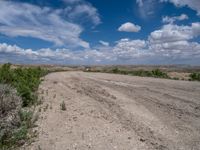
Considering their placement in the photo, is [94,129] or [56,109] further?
[56,109]

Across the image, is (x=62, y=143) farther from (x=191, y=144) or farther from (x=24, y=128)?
(x=191, y=144)

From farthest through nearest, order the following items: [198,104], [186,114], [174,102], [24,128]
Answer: [174,102], [198,104], [186,114], [24,128]

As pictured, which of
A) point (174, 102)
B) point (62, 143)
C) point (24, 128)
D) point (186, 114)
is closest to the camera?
point (62, 143)

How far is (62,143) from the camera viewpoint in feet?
21.4

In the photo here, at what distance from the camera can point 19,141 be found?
6664mm

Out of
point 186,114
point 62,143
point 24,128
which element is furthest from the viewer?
point 186,114

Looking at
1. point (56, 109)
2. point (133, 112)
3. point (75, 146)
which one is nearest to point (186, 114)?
point (133, 112)

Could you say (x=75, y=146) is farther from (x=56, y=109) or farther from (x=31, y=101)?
(x=31, y=101)

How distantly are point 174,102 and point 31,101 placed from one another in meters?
6.65

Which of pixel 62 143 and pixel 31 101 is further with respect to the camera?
pixel 31 101

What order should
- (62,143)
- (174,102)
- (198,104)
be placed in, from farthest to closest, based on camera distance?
(174,102)
(198,104)
(62,143)

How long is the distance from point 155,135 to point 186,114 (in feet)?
9.12

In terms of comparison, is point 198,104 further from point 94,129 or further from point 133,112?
point 94,129

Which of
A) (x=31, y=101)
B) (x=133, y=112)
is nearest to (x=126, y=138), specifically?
(x=133, y=112)
